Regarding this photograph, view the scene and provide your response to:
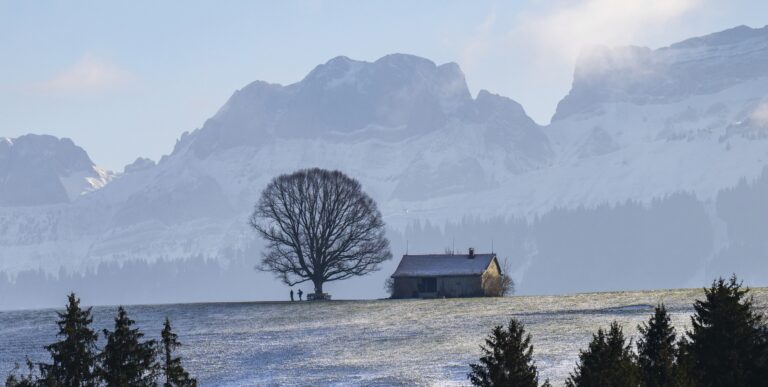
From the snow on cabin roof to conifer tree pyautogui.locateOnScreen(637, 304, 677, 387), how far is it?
73482mm

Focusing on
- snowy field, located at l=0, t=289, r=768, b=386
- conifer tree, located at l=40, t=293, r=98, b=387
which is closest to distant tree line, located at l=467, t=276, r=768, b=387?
conifer tree, located at l=40, t=293, r=98, b=387

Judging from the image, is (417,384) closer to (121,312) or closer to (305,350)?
(305,350)

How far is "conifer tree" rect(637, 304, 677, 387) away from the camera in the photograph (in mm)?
36031

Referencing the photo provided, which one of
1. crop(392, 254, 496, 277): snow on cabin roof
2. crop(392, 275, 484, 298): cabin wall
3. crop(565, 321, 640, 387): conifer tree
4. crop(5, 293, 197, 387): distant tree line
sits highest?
crop(392, 254, 496, 277): snow on cabin roof

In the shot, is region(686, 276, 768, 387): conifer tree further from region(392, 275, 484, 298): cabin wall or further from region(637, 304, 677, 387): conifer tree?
region(392, 275, 484, 298): cabin wall

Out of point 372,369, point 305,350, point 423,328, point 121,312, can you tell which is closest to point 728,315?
point 121,312

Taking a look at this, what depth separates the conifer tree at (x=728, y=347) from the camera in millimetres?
38406

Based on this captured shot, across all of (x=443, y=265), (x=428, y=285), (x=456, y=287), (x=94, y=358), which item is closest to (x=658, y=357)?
(x=94, y=358)

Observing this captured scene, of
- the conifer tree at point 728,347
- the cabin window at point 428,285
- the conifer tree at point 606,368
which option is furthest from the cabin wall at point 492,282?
the conifer tree at point 606,368

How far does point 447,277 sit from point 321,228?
1060 cm

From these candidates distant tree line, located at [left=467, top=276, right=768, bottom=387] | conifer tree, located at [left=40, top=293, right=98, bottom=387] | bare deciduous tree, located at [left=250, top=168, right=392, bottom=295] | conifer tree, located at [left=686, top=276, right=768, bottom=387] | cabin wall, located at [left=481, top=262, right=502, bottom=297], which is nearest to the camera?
distant tree line, located at [left=467, top=276, right=768, bottom=387]

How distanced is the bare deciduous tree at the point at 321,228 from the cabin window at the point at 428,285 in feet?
10.8

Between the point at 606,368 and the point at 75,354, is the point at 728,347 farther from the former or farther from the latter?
the point at 75,354

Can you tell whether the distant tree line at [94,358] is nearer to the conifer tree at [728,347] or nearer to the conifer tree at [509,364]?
the conifer tree at [509,364]
